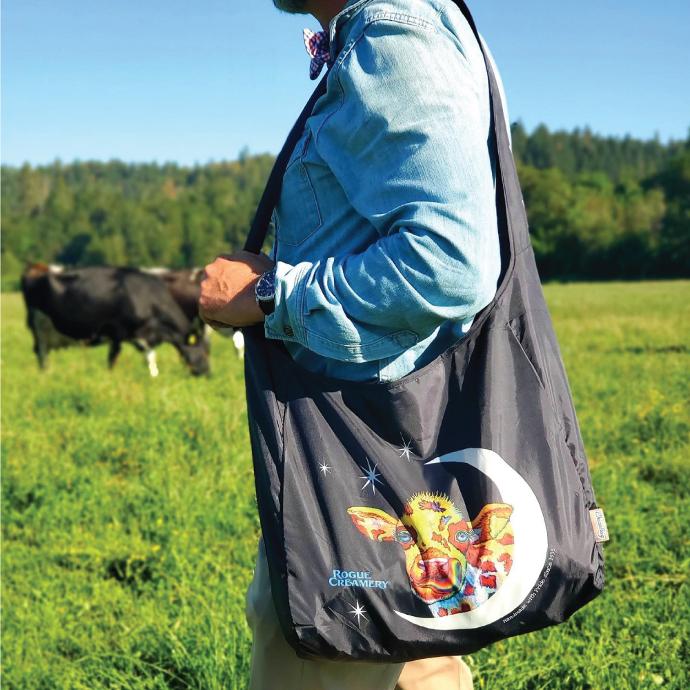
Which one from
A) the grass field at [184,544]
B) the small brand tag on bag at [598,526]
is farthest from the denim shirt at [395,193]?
the grass field at [184,544]

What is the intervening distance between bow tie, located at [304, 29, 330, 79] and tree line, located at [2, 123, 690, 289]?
162 feet

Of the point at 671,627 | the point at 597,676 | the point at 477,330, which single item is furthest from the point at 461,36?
the point at 671,627

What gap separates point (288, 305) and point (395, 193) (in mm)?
232

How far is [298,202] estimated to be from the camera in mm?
1374

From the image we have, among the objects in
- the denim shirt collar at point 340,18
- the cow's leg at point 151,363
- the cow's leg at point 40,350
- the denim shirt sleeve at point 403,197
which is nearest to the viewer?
the denim shirt sleeve at point 403,197

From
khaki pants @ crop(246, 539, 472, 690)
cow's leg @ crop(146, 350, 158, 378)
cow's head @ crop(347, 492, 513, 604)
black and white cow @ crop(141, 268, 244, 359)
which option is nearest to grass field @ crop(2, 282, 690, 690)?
khaki pants @ crop(246, 539, 472, 690)

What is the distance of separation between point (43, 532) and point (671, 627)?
2.91 m

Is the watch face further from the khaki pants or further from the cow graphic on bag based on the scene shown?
the khaki pants

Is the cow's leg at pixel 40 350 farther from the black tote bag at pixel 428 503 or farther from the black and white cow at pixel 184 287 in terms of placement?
the black tote bag at pixel 428 503

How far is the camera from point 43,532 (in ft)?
13.6

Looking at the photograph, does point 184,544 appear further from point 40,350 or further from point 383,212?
point 40,350

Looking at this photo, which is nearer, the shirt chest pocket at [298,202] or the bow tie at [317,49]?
the shirt chest pocket at [298,202]

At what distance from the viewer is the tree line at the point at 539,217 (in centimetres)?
5759

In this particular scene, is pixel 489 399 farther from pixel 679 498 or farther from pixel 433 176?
pixel 679 498
